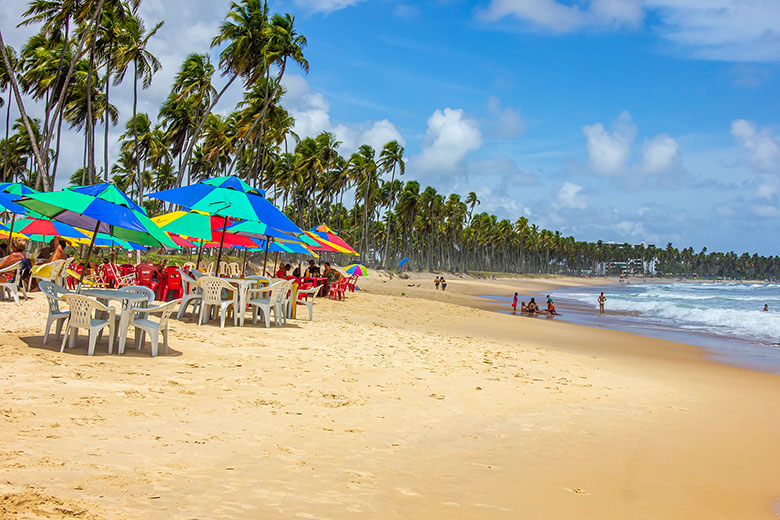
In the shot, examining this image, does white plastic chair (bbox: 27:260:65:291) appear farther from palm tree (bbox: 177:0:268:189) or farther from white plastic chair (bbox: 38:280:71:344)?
palm tree (bbox: 177:0:268:189)

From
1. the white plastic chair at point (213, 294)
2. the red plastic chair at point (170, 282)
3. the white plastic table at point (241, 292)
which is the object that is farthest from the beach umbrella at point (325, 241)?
the white plastic chair at point (213, 294)

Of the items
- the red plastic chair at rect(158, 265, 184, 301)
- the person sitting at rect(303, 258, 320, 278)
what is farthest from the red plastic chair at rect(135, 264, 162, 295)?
the person sitting at rect(303, 258, 320, 278)

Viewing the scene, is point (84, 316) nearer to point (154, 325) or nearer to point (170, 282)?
point (154, 325)

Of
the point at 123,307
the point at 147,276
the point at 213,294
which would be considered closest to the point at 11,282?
the point at 147,276

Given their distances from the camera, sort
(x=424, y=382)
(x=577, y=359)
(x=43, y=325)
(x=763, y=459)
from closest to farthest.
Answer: (x=763, y=459) → (x=424, y=382) → (x=43, y=325) → (x=577, y=359)

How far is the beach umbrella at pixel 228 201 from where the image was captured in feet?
32.3

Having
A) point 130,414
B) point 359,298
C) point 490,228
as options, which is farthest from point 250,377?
point 490,228

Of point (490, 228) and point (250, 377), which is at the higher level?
point (490, 228)

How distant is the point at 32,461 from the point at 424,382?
4.53 m

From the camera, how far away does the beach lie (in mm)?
3393

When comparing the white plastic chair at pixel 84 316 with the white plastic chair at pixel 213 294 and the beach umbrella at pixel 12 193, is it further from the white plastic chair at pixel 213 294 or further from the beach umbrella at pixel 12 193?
the beach umbrella at pixel 12 193

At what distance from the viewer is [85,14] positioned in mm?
24047

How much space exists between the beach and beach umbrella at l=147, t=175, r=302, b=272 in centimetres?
220

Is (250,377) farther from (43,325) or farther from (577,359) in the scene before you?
(577,359)
